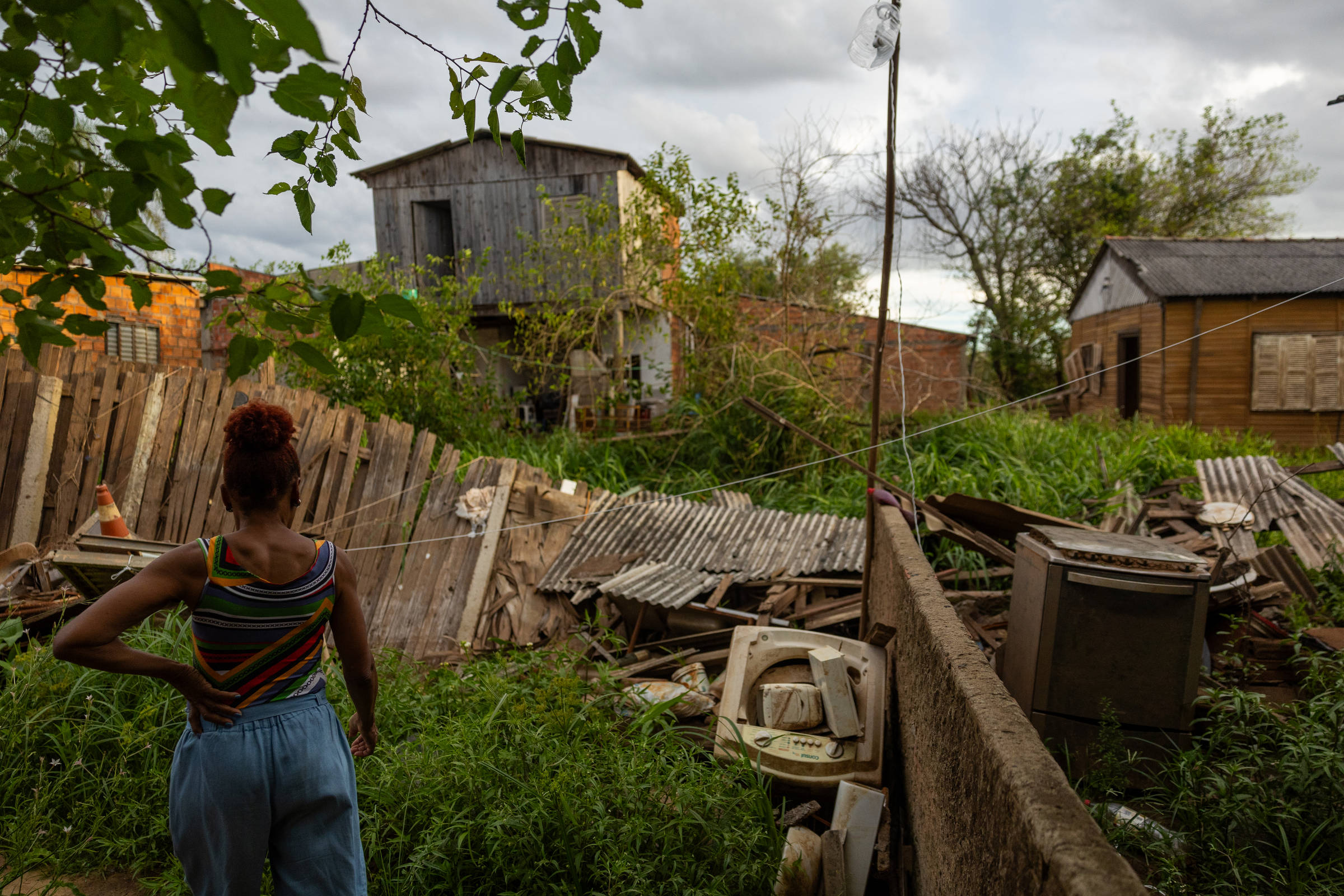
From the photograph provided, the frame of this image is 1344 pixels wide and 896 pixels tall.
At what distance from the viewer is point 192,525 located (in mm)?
5984

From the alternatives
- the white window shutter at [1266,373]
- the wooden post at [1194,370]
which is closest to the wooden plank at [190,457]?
the wooden post at [1194,370]

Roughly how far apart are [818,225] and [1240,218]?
19.0 metres

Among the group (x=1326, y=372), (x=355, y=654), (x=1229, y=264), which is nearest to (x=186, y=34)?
(x=355, y=654)

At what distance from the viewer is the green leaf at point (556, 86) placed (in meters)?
1.69

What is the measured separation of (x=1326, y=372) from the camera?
15.1 m

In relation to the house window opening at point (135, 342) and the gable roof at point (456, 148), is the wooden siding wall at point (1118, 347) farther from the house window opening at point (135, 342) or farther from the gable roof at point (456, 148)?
the house window opening at point (135, 342)

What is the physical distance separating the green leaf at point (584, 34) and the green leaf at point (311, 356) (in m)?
0.80

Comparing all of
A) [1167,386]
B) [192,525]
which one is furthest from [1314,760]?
[1167,386]

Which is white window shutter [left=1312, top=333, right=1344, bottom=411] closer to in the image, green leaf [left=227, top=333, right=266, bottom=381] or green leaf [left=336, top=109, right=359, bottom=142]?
green leaf [left=336, top=109, right=359, bottom=142]

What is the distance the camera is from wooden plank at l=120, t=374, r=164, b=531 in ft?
19.3

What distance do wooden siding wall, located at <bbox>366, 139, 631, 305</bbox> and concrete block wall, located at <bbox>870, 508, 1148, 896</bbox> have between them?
14089 millimetres

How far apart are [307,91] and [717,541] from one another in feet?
18.6

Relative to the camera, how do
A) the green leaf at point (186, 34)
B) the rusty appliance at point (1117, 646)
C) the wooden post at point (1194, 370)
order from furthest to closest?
1. the wooden post at point (1194, 370)
2. the rusty appliance at point (1117, 646)
3. the green leaf at point (186, 34)

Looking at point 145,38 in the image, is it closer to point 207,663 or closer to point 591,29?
point 591,29
